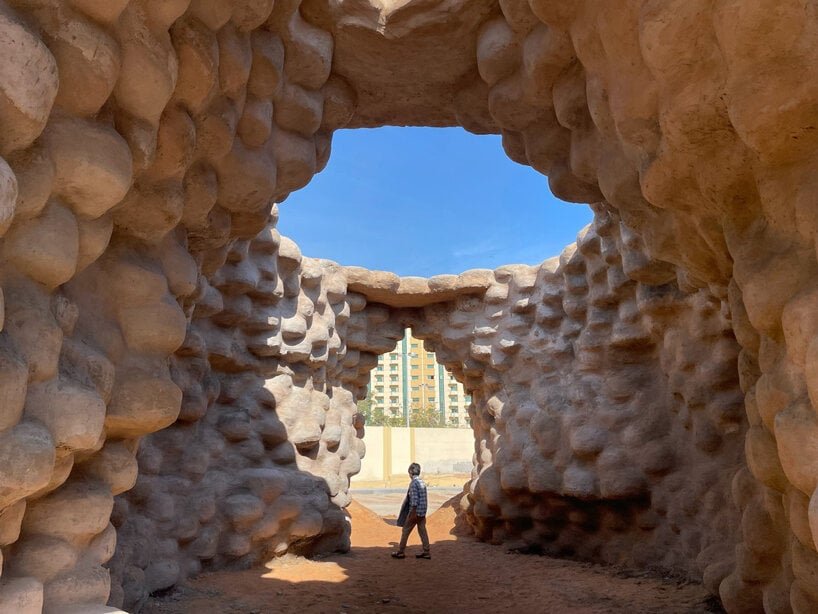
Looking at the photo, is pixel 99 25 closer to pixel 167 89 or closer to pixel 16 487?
pixel 167 89

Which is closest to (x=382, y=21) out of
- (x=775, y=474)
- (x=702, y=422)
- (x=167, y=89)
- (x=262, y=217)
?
(x=262, y=217)

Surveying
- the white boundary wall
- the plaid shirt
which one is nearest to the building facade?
the white boundary wall

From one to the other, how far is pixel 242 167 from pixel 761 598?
3.41 metres

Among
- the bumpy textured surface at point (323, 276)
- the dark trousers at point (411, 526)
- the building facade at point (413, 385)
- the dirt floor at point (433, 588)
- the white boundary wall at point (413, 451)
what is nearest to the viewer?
the bumpy textured surface at point (323, 276)

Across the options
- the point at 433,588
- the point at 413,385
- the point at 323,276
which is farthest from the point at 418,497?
the point at 413,385

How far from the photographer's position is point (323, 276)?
716cm

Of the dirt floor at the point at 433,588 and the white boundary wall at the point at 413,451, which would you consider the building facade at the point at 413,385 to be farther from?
the dirt floor at the point at 433,588

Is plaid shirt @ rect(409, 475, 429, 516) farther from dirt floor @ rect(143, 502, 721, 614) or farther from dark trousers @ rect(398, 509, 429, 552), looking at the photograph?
dirt floor @ rect(143, 502, 721, 614)

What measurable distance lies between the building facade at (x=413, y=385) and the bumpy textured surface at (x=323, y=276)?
1342 inches

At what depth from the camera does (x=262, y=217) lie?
3865 mm

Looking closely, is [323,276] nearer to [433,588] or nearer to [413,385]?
[433,588]

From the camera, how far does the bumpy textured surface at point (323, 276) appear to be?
77.7 inches

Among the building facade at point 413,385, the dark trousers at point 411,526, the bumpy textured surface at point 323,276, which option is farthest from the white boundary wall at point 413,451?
the bumpy textured surface at point 323,276

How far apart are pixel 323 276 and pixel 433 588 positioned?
328 cm
